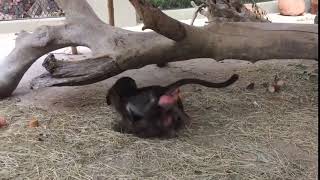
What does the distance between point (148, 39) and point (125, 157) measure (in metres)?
0.90

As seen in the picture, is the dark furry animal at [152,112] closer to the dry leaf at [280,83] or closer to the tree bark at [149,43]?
the tree bark at [149,43]

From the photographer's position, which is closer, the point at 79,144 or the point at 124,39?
the point at 79,144

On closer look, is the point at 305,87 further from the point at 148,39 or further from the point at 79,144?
the point at 79,144

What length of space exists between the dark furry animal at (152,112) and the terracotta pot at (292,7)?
6.97 m

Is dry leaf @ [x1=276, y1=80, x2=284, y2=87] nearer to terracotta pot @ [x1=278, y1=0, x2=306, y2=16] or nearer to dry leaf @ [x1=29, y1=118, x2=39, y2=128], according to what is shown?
dry leaf @ [x1=29, y1=118, x2=39, y2=128]

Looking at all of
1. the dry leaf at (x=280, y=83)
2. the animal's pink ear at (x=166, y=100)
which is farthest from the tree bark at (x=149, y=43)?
the dry leaf at (x=280, y=83)

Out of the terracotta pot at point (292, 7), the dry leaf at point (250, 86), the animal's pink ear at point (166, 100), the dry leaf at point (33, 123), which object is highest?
the animal's pink ear at point (166, 100)

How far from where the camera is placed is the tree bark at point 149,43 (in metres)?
2.79

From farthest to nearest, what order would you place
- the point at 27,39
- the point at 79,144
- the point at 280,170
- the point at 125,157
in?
the point at 27,39 → the point at 79,144 → the point at 125,157 → the point at 280,170

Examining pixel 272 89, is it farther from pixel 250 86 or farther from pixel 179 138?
pixel 179 138

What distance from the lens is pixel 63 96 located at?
365 centimetres

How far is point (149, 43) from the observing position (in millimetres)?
3072

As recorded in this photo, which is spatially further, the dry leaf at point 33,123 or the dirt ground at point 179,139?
the dry leaf at point 33,123

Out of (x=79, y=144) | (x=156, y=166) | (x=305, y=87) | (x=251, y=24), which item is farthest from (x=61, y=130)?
(x=305, y=87)
